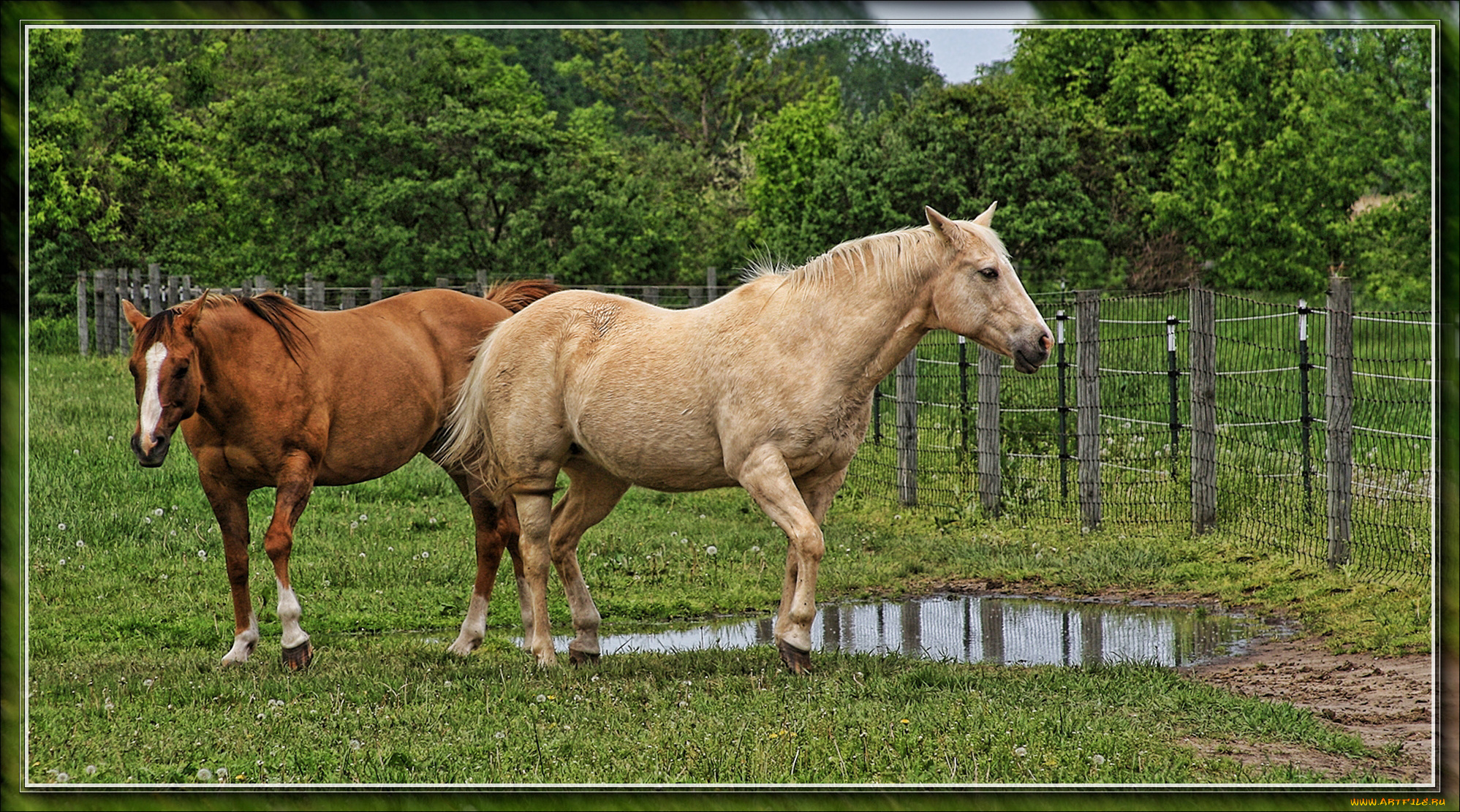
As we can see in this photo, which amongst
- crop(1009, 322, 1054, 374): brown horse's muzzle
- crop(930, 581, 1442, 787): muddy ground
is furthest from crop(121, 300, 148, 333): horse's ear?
crop(930, 581, 1442, 787): muddy ground

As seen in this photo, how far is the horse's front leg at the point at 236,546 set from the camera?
5.92 meters

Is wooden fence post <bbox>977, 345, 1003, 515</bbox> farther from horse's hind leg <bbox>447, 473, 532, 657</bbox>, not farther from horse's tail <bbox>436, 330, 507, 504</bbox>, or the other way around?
horse's tail <bbox>436, 330, 507, 504</bbox>

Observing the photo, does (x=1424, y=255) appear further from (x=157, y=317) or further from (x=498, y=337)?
(x=157, y=317)

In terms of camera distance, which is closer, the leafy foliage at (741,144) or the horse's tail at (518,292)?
the leafy foliage at (741,144)

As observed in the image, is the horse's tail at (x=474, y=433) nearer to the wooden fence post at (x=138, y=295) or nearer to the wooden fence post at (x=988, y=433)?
the wooden fence post at (x=988, y=433)

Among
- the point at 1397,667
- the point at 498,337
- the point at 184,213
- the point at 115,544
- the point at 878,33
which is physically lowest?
the point at 1397,667

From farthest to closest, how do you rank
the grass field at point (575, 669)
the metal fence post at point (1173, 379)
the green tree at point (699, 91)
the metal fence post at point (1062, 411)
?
the green tree at point (699, 91) → the metal fence post at point (1062, 411) → the metal fence post at point (1173, 379) → the grass field at point (575, 669)

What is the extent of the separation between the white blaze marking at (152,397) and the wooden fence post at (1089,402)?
7.89 metres

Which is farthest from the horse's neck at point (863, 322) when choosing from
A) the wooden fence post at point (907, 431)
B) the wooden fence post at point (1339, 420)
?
the wooden fence post at point (907, 431)

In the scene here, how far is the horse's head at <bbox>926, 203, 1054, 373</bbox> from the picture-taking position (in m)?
4.98

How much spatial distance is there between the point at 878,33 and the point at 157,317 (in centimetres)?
349

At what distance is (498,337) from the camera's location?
605cm

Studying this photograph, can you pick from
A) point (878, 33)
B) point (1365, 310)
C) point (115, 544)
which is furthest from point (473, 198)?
point (878, 33)

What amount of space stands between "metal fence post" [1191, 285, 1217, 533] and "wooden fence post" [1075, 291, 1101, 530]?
89cm
